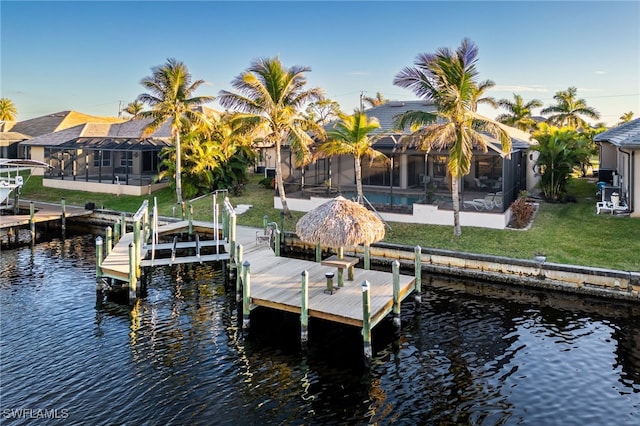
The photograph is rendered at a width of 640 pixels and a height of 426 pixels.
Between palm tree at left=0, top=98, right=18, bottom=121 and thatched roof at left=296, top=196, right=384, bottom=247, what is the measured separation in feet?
238

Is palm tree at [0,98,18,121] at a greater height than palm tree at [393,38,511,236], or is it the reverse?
palm tree at [0,98,18,121]

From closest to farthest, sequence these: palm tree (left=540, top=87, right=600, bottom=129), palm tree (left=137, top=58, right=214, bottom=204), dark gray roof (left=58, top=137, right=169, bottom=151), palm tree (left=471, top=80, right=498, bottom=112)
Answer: palm tree (left=471, top=80, right=498, bottom=112) < palm tree (left=137, top=58, right=214, bottom=204) < dark gray roof (left=58, top=137, right=169, bottom=151) < palm tree (left=540, top=87, right=600, bottom=129)

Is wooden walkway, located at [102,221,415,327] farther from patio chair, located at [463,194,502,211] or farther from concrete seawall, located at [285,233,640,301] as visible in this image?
patio chair, located at [463,194,502,211]

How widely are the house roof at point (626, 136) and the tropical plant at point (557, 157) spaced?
132cm

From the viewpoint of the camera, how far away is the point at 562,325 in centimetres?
1305

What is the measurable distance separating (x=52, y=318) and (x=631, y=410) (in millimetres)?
14239

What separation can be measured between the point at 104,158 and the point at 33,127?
17.9 meters

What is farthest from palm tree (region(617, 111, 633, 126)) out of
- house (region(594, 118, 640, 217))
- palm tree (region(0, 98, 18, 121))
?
palm tree (region(0, 98, 18, 121))

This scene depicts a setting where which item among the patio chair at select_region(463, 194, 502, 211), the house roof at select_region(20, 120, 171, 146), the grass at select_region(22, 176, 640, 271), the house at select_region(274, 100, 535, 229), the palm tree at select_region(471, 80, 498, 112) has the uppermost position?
the house roof at select_region(20, 120, 171, 146)

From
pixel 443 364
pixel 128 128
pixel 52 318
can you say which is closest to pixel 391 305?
pixel 443 364

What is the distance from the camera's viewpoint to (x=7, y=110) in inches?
2744

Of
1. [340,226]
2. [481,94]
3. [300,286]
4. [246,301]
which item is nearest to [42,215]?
[246,301]

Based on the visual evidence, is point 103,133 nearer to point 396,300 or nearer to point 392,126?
point 392,126

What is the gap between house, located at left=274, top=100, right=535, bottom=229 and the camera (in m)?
21.3
